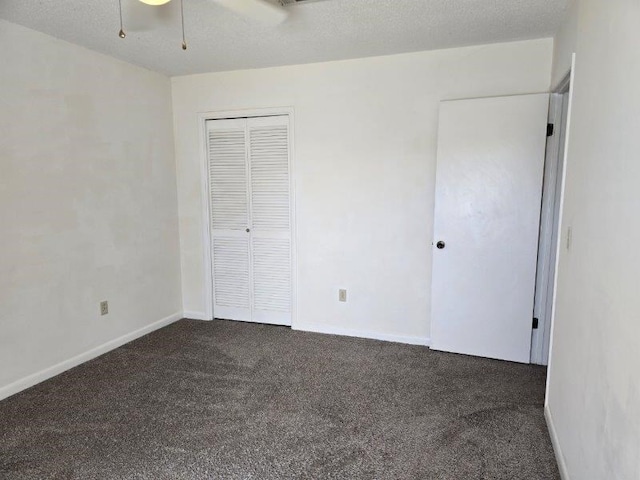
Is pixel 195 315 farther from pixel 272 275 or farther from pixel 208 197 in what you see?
pixel 208 197

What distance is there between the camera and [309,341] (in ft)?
11.5

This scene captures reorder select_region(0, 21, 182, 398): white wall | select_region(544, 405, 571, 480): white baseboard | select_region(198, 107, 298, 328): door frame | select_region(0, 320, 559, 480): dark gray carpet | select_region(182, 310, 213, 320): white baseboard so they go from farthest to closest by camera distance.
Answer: select_region(182, 310, 213, 320): white baseboard, select_region(198, 107, 298, 328): door frame, select_region(0, 21, 182, 398): white wall, select_region(0, 320, 559, 480): dark gray carpet, select_region(544, 405, 571, 480): white baseboard

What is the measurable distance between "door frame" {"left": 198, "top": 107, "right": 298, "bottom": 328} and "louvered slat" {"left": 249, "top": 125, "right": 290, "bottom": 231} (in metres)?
0.07

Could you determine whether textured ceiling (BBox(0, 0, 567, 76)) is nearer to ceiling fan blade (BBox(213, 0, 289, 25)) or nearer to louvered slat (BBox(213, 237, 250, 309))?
ceiling fan blade (BBox(213, 0, 289, 25))

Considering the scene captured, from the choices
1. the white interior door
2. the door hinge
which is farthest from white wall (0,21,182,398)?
the door hinge

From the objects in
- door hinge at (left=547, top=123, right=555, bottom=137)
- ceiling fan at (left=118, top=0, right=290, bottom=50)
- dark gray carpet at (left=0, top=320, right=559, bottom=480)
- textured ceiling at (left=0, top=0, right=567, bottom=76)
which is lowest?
dark gray carpet at (left=0, top=320, right=559, bottom=480)

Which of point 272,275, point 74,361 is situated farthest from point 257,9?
point 74,361

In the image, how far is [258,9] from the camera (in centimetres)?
194

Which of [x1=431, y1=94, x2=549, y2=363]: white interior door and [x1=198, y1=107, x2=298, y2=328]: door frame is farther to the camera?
[x1=198, y1=107, x2=298, y2=328]: door frame

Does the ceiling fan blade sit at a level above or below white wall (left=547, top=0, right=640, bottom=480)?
above

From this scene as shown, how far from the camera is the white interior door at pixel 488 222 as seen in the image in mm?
2885

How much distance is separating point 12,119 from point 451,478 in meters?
3.31

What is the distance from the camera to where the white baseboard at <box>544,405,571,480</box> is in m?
1.79

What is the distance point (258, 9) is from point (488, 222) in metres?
2.17
